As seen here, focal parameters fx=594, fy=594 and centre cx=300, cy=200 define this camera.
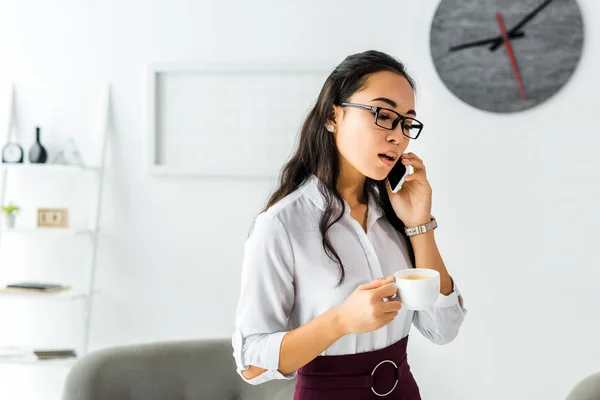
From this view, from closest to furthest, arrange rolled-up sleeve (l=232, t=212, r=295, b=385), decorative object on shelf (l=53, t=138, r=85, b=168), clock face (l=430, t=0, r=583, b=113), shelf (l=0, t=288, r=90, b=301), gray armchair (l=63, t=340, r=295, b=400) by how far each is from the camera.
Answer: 1. rolled-up sleeve (l=232, t=212, r=295, b=385)
2. gray armchair (l=63, t=340, r=295, b=400)
3. clock face (l=430, t=0, r=583, b=113)
4. shelf (l=0, t=288, r=90, b=301)
5. decorative object on shelf (l=53, t=138, r=85, b=168)

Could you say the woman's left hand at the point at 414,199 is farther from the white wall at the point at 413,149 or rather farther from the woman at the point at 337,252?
the white wall at the point at 413,149

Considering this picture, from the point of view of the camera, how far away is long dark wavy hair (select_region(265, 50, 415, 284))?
1.20m

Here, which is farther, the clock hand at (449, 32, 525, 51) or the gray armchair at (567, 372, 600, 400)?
the clock hand at (449, 32, 525, 51)

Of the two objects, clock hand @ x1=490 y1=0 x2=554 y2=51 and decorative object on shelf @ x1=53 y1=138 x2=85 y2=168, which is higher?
clock hand @ x1=490 y1=0 x2=554 y2=51

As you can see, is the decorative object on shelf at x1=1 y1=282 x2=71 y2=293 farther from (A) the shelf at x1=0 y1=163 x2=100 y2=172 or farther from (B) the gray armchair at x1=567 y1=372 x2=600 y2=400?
(B) the gray armchair at x1=567 y1=372 x2=600 y2=400

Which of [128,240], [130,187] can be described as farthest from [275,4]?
[128,240]

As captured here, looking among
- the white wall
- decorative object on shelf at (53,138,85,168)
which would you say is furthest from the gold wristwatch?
decorative object on shelf at (53,138,85,168)

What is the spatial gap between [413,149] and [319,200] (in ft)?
4.25

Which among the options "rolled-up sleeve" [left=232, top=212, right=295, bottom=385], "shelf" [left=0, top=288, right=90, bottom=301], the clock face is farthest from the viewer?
"shelf" [left=0, top=288, right=90, bottom=301]

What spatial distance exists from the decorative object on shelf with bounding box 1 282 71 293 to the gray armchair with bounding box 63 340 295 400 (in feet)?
3.41

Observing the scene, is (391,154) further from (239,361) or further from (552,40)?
(552,40)

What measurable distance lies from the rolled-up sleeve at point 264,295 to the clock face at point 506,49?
150cm

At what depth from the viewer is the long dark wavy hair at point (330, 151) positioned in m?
1.20

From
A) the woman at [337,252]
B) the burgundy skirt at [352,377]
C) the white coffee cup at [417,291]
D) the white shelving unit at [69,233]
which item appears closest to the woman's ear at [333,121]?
the woman at [337,252]
